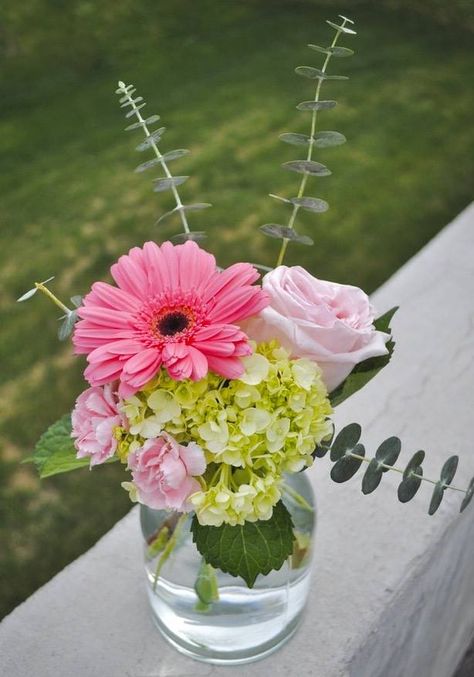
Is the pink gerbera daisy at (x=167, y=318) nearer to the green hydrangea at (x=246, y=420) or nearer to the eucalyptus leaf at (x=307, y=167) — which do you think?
the green hydrangea at (x=246, y=420)

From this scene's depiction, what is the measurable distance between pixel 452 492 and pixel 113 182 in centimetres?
195

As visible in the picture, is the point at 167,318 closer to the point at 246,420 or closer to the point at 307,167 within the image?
the point at 246,420

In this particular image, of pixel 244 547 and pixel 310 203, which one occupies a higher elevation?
pixel 310 203

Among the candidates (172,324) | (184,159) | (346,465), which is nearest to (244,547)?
(346,465)

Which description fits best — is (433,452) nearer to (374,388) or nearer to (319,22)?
(374,388)

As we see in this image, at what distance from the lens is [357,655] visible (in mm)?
909

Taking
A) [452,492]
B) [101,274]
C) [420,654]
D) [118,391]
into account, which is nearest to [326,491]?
[452,492]

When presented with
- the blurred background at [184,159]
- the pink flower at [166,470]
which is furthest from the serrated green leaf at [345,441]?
the blurred background at [184,159]

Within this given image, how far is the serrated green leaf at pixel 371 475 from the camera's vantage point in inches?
27.3

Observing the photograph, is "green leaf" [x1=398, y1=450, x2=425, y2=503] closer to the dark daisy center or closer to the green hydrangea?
the green hydrangea

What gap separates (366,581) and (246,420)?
453 mm

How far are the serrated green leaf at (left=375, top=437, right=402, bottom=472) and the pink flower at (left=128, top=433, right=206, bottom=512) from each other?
6.1 inches

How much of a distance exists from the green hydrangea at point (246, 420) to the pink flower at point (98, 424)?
13mm

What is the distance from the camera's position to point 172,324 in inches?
24.1
